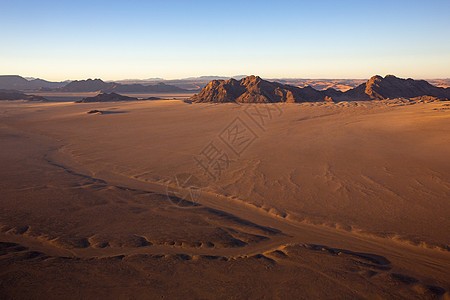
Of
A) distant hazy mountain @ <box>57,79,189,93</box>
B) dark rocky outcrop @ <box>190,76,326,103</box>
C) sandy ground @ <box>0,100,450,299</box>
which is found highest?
distant hazy mountain @ <box>57,79,189,93</box>

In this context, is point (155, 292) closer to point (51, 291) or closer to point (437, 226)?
point (51, 291)

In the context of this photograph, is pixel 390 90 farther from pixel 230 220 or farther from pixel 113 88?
pixel 113 88

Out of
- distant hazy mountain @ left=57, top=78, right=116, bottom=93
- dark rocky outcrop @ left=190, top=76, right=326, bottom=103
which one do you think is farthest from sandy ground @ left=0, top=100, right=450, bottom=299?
distant hazy mountain @ left=57, top=78, right=116, bottom=93

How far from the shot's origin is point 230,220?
5734 millimetres

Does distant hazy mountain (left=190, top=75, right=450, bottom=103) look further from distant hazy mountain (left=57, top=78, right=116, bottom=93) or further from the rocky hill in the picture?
distant hazy mountain (left=57, top=78, right=116, bottom=93)

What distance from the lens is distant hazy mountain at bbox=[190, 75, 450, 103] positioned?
34.2 meters

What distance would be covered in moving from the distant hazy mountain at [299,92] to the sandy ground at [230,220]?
22215mm

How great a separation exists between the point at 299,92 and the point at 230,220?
3295cm

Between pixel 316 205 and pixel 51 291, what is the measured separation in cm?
523

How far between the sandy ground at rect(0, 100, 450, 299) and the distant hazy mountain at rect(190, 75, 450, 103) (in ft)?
72.9

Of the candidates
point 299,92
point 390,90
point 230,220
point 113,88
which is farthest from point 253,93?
point 113,88

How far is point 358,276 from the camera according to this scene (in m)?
3.76

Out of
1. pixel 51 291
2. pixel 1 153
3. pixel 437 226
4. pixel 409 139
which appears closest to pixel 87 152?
pixel 1 153

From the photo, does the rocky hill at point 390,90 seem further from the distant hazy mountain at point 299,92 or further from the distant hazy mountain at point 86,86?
the distant hazy mountain at point 86,86
